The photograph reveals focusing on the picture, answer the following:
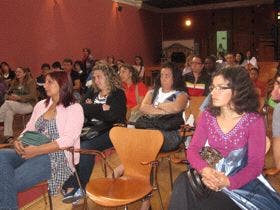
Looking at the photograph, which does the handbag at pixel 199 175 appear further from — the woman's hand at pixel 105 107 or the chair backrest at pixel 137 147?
the woman's hand at pixel 105 107

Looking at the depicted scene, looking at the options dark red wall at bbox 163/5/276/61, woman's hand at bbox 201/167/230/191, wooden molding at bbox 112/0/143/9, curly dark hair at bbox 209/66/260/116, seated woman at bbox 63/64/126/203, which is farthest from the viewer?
dark red wall at bbox 163/5/276/61

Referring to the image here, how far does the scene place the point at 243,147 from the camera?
6.96ft

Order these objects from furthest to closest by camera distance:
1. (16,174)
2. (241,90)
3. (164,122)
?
(164,122), (16,174), (241,90)

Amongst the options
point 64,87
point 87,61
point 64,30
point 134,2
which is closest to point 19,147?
point 64,87

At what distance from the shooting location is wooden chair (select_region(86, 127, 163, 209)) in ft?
7.57

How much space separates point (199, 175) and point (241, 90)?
0.56m

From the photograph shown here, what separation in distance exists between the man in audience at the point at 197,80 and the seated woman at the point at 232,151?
8.88 ft

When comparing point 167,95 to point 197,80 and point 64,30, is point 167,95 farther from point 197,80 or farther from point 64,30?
point 64,30

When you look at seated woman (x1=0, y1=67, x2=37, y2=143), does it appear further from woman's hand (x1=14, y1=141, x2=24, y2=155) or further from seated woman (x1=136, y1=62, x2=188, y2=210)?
woman's hand (x1=14, y1=141, x2=24, y2=155)

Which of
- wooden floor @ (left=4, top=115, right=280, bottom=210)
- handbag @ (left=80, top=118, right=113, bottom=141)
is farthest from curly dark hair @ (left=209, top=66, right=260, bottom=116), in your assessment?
handbag @ (left=80, top=118, right=113, bottom=141)

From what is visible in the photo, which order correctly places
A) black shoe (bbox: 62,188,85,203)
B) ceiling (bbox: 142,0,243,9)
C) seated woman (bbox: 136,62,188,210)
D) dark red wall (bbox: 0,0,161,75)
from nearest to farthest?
black shoe (bbox: 62,188,85,203)
seated woman (bbox: 136,62,188,210)
dark red wall (bbox: 0,0,161,75)
ceiling (bbox: 142,0,243,9)

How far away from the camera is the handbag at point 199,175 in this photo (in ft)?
6.61

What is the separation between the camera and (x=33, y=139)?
2.74m

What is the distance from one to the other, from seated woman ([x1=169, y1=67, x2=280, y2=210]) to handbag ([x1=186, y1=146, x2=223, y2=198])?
0.02 meters
